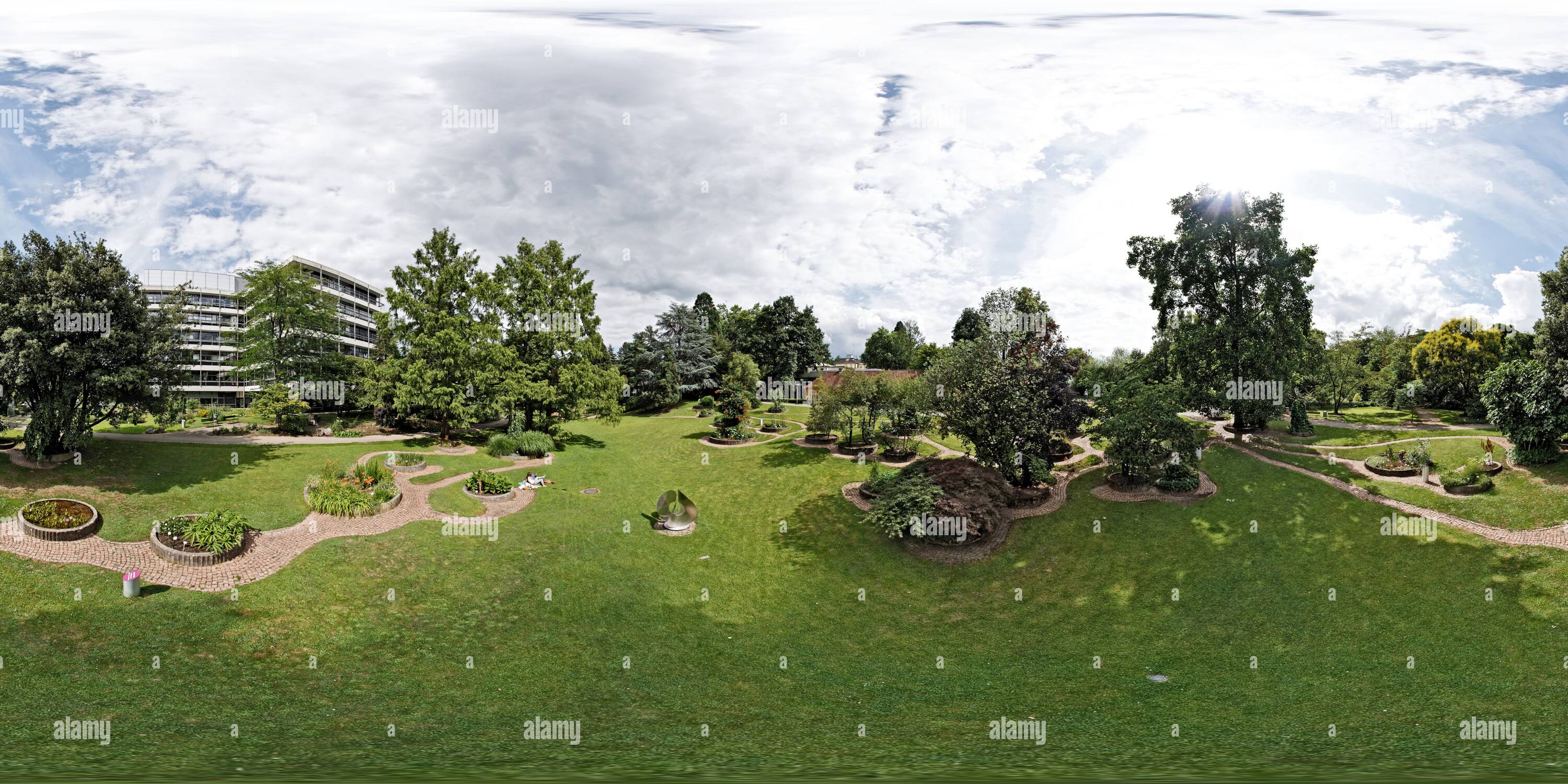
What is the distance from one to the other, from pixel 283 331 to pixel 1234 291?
6020cm

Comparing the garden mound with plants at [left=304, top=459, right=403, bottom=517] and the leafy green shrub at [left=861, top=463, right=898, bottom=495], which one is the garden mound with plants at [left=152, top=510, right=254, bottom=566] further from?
the leafy green shrub at [left=861, top=463, right=898, bottom=495]

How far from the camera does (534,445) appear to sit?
36.0 meters

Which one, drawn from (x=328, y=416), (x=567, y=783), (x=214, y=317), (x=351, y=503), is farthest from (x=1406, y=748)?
(x=214, y=317)

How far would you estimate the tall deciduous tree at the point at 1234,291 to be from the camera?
1272 inches

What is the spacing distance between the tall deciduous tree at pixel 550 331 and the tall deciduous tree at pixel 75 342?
655 inches

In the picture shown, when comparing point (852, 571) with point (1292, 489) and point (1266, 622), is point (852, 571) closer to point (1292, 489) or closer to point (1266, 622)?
point (1266, 622)

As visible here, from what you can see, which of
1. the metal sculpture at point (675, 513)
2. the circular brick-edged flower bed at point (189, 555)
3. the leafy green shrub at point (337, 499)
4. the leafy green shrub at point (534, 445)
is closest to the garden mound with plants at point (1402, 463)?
the metal sculpture at point (675, 513)

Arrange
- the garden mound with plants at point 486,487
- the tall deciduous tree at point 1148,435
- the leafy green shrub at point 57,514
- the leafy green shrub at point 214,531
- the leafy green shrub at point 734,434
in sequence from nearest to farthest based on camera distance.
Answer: the leafy green shrub at point 214,531, the leafy green shrub at point 57,514, the tall deciduous tree at point 1148,435, the garden mound with plants at point 486,487, the leafy green shrub at point 734,434

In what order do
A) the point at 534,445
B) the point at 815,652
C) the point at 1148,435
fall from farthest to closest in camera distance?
the point at 534,445, the point at 1148,435, the point at 815,652

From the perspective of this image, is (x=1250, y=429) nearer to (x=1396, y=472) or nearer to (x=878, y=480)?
(x=1396, y=472)

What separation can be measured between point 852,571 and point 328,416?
42293 mm

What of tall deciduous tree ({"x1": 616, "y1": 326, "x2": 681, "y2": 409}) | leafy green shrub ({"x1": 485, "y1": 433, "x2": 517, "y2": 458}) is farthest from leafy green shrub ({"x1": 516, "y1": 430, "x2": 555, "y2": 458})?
tall deciduous tree ({"x1": 616, "y1": 326, "x2": 681, "y2": 409})

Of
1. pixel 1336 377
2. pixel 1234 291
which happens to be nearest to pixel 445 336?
pixel 1234 291

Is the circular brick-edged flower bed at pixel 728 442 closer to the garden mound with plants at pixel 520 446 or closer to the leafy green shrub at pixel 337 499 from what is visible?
the garden mound with plants at pixel 520 446
